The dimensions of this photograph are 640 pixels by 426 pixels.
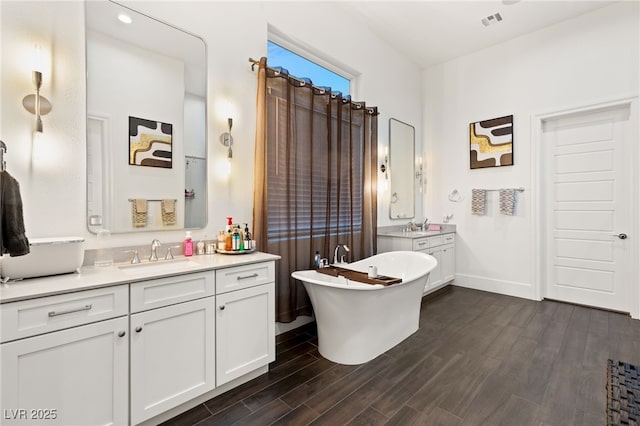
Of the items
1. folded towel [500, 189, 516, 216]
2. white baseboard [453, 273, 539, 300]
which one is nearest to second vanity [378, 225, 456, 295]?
white baseboard [453, 273, 539, 300]

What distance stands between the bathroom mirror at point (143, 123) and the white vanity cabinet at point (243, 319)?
648 mm

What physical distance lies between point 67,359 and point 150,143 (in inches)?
56.7

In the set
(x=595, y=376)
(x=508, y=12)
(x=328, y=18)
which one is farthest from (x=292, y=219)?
(x=508, y=12)

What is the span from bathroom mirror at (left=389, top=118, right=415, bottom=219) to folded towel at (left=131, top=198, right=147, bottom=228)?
3235mm

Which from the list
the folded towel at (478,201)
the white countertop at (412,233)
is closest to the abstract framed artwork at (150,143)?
the white countertop at (412,233)

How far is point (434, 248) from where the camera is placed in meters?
4.29

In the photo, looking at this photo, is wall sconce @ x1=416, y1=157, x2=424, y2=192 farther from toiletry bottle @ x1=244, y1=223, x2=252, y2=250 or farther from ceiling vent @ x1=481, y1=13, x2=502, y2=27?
toiletry bottle @ x1=244, y1=223, x2=252, y2=250

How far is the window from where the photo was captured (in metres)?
3.05

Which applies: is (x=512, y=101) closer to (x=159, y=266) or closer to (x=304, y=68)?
(x=304, y=68)

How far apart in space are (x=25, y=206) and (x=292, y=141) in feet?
6.50

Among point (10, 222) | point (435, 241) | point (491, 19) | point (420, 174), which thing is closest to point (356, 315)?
point (10, 222)

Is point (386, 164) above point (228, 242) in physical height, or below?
above

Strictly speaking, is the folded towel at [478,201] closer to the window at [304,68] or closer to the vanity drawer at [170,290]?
the window at [304,68]

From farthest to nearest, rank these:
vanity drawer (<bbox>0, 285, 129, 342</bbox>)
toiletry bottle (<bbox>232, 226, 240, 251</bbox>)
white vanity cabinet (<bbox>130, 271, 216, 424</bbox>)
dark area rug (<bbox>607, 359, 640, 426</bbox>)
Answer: toiletry bottle (<bbox>232, 226, 240, 251</bbox>) → dark area rug (<bbox>607, 359, 640, 426</bbox>) → white vanity cabinet (<bbox>130, 271, 216, 424</bbox>) → vanity drawer (<bbox>0, 285, 129, 342</bbox>)
